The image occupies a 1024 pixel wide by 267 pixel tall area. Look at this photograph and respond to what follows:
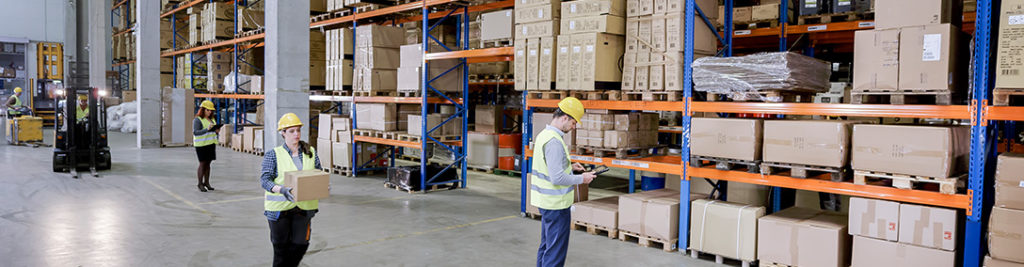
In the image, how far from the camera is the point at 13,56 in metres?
30.3

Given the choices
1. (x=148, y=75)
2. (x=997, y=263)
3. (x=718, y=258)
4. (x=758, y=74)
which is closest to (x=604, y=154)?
(x=718, y=258)

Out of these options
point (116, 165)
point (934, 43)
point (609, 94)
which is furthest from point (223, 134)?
point (934, 43)

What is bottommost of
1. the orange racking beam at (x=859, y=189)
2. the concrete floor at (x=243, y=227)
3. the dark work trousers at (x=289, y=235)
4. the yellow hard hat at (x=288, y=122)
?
the concrete floor at (x=243, y=227)

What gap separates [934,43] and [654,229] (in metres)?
3.01

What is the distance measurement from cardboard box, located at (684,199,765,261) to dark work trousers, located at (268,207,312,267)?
3796 mm

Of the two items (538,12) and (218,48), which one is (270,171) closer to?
(538,12)

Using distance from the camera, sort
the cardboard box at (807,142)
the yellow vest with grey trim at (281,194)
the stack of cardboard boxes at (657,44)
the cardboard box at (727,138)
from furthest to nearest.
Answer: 1. the stack of cardboard boxes at (657,44)
2. the cardboard box at (727,138)
3. the cardboard box at (807,142)
4. the yellow vest with grey trim at (281,194)

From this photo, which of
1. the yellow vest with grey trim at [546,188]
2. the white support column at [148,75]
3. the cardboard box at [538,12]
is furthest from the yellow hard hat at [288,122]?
the white support column at [148,75]

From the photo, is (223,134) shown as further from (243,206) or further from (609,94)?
(609,94)

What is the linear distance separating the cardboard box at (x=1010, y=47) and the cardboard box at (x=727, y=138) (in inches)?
74.2

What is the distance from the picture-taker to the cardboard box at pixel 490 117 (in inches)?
516

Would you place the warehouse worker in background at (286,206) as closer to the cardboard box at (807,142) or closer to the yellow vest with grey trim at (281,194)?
the yellow vest with grey trim at (281,194)

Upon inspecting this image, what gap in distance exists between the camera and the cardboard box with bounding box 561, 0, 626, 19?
7.06 m

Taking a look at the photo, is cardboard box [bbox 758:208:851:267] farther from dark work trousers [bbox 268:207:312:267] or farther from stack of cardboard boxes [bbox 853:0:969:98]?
dark work trousers [bbox 268:207:312:267]
